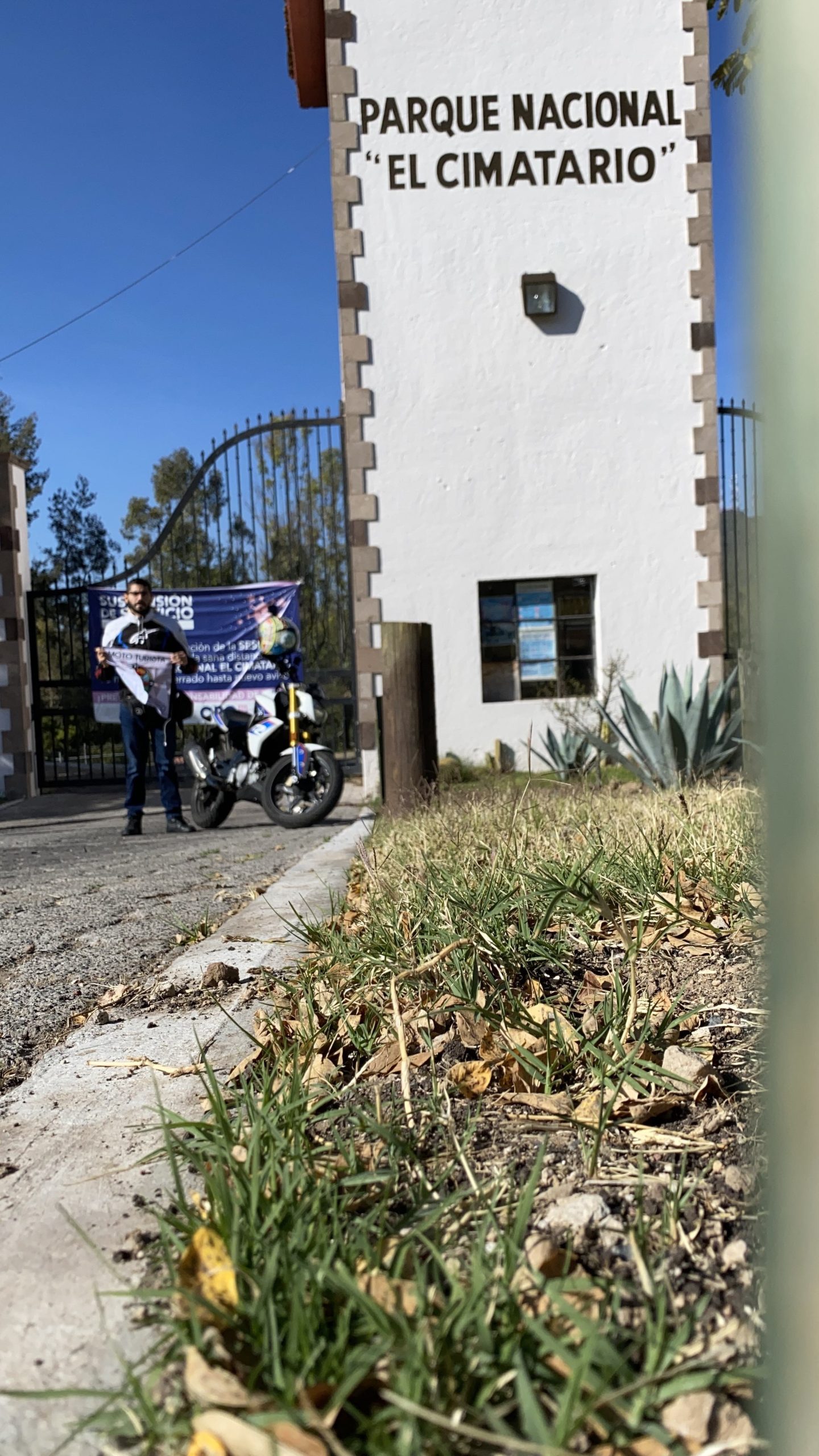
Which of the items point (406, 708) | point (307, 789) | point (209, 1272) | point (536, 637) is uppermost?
point (536, 637)

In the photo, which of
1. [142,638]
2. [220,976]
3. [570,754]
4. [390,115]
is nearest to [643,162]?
[390,115]

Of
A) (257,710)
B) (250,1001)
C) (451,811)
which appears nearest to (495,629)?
(257,710)

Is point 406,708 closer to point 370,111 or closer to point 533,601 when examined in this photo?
point 533,601

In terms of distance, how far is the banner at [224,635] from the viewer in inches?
440

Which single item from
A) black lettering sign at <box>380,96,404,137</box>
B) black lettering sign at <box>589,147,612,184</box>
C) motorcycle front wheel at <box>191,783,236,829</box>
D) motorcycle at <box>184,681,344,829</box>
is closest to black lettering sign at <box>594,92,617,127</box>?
black lettering sign at <box>589,147,612,184</box>

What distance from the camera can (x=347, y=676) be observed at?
36.9 feet

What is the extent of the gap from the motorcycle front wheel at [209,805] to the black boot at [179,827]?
0.21 meters

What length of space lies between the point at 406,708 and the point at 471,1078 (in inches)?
151

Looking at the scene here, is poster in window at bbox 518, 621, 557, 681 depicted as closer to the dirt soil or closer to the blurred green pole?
the dirt soil

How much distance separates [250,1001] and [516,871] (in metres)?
0.76

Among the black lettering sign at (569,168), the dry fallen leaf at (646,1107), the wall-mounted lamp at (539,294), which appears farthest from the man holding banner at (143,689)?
the dry fallen leaf at (646,1107)

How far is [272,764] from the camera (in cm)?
764

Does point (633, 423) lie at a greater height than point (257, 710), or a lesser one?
greater

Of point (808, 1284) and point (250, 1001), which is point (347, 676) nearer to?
point (250, 1001)
